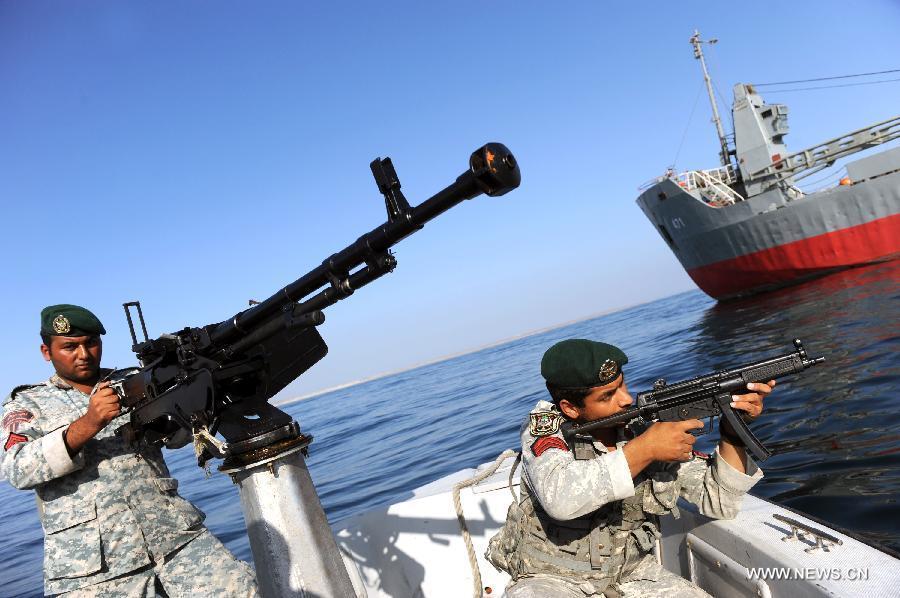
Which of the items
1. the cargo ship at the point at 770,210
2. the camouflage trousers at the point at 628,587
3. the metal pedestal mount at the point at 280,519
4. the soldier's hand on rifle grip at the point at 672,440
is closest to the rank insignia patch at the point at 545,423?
the soldier's hand on rifle grip at the point at 672,440

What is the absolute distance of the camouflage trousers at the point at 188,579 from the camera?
3158 mm

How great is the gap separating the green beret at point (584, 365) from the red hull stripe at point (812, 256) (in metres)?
23.4

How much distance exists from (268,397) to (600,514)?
191 centimetres

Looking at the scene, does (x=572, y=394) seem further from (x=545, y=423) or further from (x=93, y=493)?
(x=93, y=493)

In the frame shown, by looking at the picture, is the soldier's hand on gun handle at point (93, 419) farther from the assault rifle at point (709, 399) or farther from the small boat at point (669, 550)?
the assault rifle at point (709, 399)

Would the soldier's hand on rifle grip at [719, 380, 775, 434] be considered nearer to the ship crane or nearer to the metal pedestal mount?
the metal pedestal mount

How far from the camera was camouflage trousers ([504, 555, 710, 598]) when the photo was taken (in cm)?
267

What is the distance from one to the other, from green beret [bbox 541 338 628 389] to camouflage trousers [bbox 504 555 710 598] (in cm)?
98

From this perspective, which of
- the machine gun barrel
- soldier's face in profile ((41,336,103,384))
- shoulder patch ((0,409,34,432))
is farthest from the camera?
soldier's face in profile ((41,336,103,384))

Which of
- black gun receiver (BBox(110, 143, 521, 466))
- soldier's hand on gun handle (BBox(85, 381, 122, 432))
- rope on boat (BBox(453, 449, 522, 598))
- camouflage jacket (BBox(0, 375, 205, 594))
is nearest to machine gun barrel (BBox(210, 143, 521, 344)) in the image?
black gun receiver (BBox(110, 143, 521, 466))

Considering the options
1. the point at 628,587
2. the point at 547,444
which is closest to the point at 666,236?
the point at 628,587

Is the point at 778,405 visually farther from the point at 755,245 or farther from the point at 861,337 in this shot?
the point at 755,245

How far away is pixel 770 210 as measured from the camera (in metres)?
22.8

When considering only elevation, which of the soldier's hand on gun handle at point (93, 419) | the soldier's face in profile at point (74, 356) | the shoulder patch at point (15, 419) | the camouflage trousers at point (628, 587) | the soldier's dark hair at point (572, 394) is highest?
the soldier's face in profile at point (74, 356)
